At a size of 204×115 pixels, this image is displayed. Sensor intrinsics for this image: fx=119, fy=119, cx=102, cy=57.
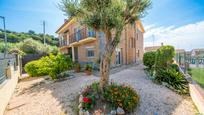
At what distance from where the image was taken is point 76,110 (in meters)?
4.63

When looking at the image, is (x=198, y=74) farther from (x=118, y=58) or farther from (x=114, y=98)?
(x=118, y=58)

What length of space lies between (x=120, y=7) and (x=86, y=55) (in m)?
11.3

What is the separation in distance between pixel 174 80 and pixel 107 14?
6.07 m

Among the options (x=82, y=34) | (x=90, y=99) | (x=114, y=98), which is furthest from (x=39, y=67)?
(x=114, y=98)

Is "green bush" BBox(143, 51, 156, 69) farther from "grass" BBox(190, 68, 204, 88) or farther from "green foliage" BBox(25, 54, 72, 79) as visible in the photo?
"green foliage" BBox(25, 54, 72, 79)

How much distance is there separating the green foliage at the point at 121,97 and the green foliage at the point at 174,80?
12.9ft

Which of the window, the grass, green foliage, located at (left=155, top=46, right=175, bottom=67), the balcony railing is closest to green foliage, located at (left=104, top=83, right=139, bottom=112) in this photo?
the grass

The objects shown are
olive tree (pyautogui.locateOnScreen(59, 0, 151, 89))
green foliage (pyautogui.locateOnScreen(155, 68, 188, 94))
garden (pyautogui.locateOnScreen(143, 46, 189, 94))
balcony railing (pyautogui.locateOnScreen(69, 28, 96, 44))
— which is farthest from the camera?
balcony railing (pyautogui.locateOnScreen(69, 28, 96, 44))

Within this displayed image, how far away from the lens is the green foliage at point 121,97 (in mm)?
4238

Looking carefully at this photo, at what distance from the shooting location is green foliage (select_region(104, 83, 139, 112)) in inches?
167

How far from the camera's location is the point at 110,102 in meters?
4.53

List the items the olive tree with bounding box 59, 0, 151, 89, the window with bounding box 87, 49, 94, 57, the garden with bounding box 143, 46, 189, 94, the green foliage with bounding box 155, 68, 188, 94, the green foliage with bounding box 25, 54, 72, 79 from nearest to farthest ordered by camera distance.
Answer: the olive tree with bounding box 59, 0, 151, 89
the green foliage with bounding box 155, 68, 188, 94
the garden with bounding box 143, 46, 189, 94
the green foliage with bounding box 25, 54, 72, 79
the window with bounding box 87, 49, 94, 57

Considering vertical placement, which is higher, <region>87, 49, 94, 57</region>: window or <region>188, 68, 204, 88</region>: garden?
<region>87, 49, 94, 57</region>: window

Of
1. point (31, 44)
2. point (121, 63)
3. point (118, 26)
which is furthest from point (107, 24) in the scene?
point (31, 44)
